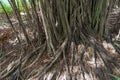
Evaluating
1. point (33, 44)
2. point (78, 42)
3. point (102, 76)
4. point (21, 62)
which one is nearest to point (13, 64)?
point (21, 62)

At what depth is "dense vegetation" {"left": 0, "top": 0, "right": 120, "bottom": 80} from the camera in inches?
82.8

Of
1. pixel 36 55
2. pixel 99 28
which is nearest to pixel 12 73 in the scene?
pixel 36 55

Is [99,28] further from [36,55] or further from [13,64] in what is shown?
[13,64]

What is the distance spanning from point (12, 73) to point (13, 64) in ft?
0.30

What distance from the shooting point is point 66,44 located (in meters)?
2.25

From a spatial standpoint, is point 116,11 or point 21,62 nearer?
point 21,62

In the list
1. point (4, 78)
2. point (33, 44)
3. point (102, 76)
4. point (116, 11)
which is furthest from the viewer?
point (116, 11)

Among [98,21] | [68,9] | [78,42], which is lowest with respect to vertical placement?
[78,42]

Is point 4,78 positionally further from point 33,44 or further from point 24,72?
point 33,44

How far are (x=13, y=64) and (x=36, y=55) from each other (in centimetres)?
21

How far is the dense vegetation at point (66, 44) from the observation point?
6.90ft

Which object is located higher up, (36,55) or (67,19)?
(67,19)

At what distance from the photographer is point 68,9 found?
7.06ft

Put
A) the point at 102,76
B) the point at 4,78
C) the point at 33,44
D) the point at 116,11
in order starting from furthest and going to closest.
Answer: the point at 116,11 → the point at 33,44 → the point at 4,78 → the point at 102,76
